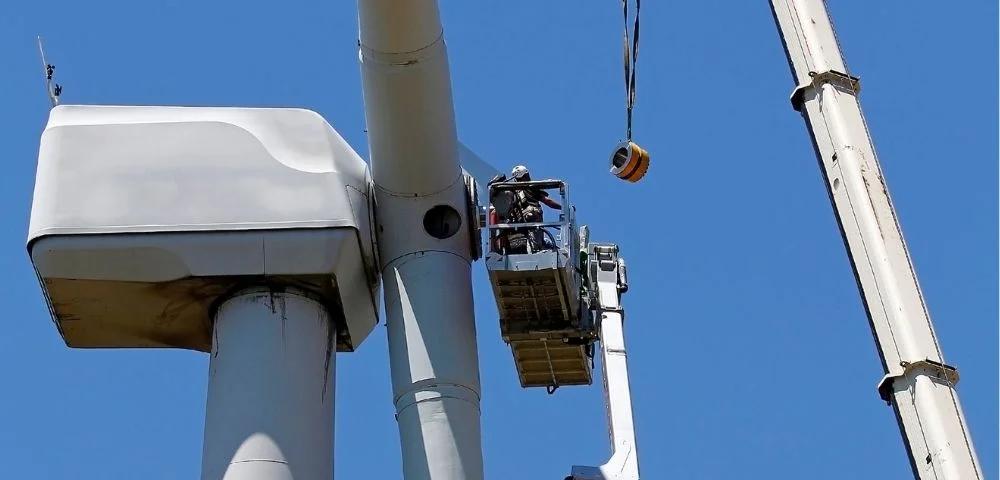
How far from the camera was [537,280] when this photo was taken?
27.6m

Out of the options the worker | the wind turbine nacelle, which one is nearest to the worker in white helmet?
the worker

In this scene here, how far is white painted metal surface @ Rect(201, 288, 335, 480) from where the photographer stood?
26.2 metres

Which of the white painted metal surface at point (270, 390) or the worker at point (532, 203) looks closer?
the white painted metal surface at point (270, 390)

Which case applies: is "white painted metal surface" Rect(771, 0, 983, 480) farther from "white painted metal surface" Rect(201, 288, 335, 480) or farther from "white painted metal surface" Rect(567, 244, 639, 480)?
"white painted metal surface" Rect(201, 288, 335, 480)

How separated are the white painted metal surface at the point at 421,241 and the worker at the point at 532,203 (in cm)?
89

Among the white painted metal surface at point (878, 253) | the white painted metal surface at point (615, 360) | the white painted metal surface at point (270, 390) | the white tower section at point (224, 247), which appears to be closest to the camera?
the white painted metal surface at point (878, 253)

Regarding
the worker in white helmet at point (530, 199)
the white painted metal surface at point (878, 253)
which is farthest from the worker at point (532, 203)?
the white painted metal surface at point (878, 253)

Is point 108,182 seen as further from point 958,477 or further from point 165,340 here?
point 958,477

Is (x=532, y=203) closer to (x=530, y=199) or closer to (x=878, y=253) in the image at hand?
(x=530, y=199)

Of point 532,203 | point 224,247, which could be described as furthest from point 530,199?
point 224,247

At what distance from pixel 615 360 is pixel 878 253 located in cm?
769

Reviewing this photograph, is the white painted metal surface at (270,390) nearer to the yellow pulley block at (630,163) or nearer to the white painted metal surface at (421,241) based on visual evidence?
the white painted metal surface at (421,241)

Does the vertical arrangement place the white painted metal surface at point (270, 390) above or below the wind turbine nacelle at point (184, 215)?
below

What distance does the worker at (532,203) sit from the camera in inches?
1101
